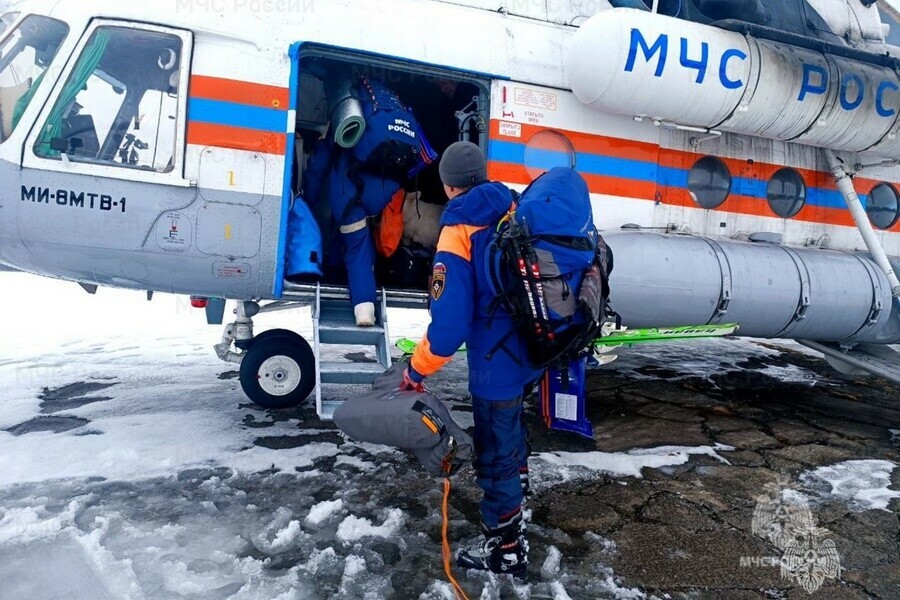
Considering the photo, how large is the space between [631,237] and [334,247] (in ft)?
7.31

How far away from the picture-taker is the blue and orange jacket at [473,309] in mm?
2287

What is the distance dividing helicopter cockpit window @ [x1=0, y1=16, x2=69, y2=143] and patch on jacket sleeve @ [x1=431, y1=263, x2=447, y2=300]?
9.79 ft

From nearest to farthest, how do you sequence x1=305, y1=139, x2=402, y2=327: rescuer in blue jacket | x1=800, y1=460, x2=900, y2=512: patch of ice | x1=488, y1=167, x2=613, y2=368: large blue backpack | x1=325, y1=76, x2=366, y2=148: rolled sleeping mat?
x1=488, y1=167, x2=613, y2=368: large blue backpack < x1=800, y1=460, x2=900, y2=512: patch of ice < x1=325, y1=76, x2=366, y2=148: rolled sleeping mat < x1=305, y1=139, x2=402, y2=327: rescuer in blue jacket

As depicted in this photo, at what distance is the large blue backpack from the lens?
221cm

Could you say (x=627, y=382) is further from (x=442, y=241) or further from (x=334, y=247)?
(x=442, y=241)

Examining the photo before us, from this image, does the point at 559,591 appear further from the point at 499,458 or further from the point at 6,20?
the point at 6,20

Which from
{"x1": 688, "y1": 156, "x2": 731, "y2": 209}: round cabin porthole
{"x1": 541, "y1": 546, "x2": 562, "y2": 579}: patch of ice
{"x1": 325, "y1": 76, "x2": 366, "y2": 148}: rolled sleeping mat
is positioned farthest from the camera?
{"x1": 688, "y1": 156, "x2": 731, "y2": 209}: round cabin porthole

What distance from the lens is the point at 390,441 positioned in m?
2.33

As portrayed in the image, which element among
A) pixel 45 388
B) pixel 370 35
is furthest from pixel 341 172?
pixel 45 388

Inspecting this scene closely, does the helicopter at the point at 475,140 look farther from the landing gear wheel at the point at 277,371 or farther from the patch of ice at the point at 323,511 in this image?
the patch of ice at the point at 323,511

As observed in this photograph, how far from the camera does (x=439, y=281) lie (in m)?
2.32

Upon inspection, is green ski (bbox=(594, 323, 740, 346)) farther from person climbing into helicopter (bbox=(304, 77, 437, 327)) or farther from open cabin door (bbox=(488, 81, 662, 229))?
person climbing into helicopter (bbox=(304, 77, 437, 327))

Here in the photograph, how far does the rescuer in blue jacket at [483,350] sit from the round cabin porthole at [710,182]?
116 inches

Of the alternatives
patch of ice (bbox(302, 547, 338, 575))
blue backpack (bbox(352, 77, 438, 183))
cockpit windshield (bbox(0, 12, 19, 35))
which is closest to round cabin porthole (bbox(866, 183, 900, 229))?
Result: blue backpack (bbox(352, 77, 438, 183))
